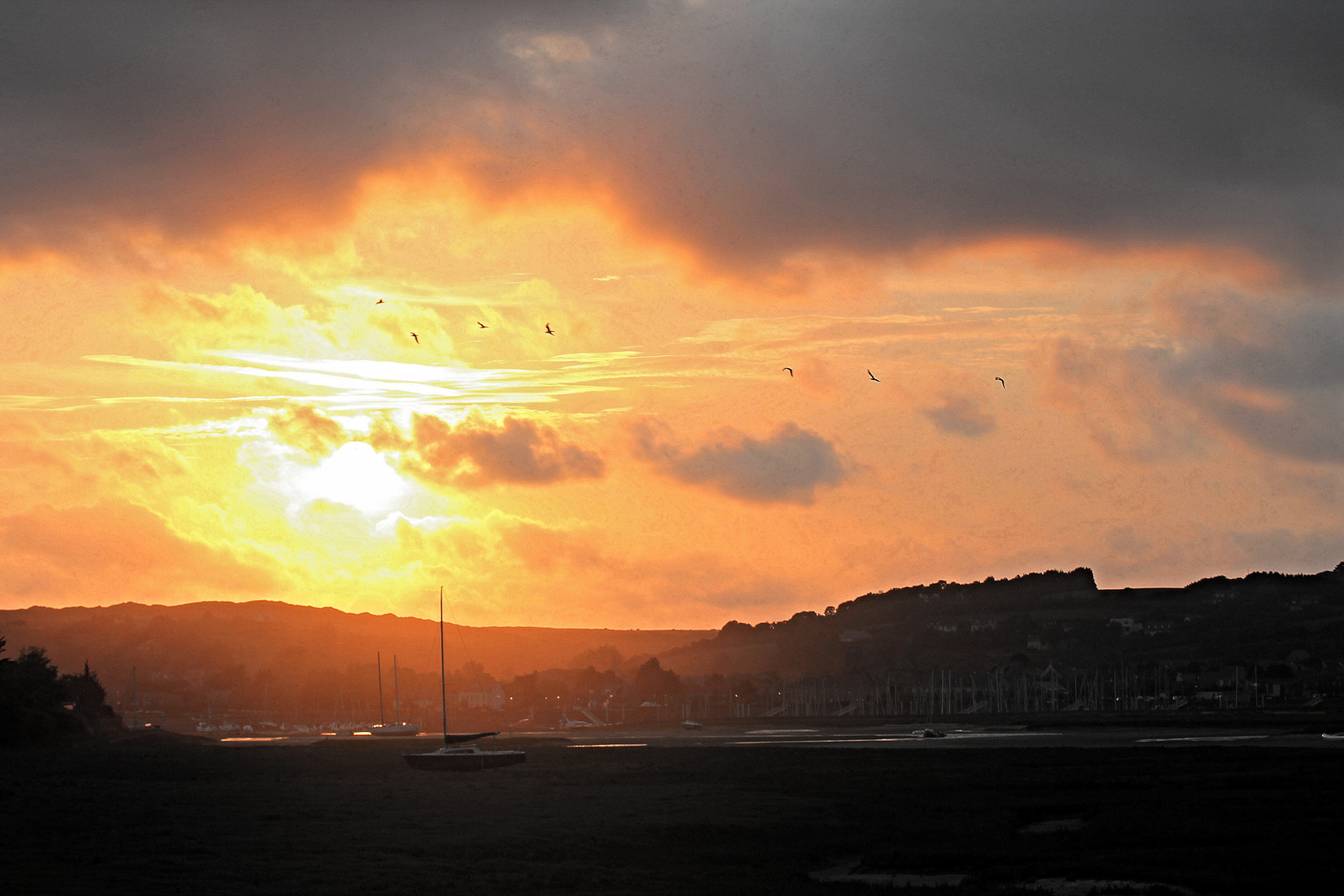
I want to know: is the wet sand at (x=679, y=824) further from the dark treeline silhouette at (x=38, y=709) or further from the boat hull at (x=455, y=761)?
the dark treeline silhouette at (x=38, y=709)

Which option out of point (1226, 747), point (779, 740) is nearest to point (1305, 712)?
point (779, 740)

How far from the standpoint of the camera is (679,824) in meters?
58.6

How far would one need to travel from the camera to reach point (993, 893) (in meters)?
41.0

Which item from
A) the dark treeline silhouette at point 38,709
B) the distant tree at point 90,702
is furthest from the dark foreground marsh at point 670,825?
the distant tree at point 90,702

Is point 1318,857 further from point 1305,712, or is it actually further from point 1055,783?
point 1305,712

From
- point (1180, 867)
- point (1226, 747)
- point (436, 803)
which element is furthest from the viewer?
point (1226, 747)

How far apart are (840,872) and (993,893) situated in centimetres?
750

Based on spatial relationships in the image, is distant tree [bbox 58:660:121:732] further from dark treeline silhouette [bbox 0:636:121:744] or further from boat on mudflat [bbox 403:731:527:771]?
boat on mudflat [bbox 403:731:527:771]

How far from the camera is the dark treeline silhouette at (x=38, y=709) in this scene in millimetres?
111250

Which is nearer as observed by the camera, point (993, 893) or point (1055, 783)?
point (993, 893)

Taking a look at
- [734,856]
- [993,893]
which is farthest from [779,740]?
[993,893]

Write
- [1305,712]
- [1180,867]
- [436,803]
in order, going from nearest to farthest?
[1180,867] < [436,803] < [1305,712]

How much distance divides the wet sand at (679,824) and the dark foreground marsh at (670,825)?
185 mm

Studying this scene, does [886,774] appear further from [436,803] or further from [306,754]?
[306,754]
